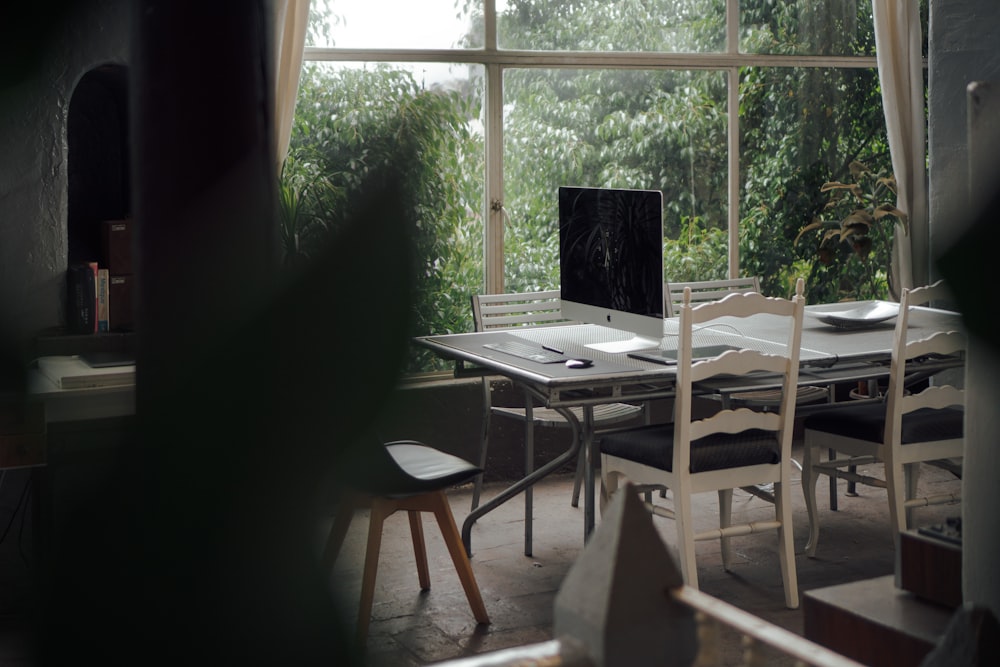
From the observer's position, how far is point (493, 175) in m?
4.68

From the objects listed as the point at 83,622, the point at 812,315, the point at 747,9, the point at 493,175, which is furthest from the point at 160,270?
the point at 747,9

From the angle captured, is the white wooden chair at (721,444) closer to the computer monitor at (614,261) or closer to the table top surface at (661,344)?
the table top surface at (661,344)

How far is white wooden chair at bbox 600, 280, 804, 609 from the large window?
121 cm

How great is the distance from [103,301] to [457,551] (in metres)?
1.50

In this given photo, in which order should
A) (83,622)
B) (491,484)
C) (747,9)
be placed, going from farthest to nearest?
1. (747,9)
2. (491,484)
3. (83,622)

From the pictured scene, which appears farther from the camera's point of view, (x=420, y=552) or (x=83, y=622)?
(x=420, y=552)

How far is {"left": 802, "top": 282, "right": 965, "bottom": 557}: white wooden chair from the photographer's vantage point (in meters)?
3.36

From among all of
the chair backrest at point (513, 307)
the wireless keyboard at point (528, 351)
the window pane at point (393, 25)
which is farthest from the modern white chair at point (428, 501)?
the window pane at point (393, 25)

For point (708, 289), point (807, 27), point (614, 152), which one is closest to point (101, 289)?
point (614, 152)

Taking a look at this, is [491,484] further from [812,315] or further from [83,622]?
[83,622]

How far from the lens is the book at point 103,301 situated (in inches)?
144

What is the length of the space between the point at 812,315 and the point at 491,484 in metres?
1.43

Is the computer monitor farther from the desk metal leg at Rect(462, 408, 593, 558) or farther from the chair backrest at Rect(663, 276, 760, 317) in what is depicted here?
the chair backrest at Rect(663, 276, 760, 317)

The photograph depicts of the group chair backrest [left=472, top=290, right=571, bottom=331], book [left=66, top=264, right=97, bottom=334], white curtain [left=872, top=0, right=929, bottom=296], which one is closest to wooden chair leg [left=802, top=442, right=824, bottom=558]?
chair backrest [left=472, top=290, right=571, bottom=331]
